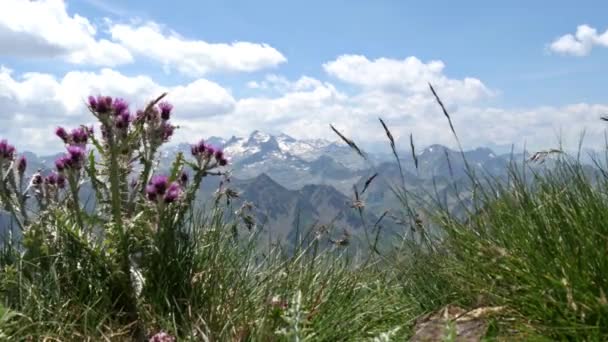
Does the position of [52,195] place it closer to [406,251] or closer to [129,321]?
[129,321]

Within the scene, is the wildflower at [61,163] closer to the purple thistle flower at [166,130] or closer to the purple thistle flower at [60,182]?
the purple thistle flower at [60,182]

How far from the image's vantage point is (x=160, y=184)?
14.4ft

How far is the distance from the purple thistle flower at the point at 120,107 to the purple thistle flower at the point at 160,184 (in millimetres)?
851

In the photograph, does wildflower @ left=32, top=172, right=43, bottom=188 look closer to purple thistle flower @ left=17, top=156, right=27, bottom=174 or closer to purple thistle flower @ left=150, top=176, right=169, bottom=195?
purple thistle flower @ left=17, top=156, right=27, bottom=174

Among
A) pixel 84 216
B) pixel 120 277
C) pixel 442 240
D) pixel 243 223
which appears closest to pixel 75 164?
pixel 84 216

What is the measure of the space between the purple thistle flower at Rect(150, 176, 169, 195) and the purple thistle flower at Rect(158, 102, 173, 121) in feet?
3.97

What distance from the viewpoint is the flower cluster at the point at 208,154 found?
18.4 feet

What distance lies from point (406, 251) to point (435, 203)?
2.12 feet

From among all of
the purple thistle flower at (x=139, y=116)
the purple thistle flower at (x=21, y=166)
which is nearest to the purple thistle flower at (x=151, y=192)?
the purple thistle flower at (x=139, y=116)

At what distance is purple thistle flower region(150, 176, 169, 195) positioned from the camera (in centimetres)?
435

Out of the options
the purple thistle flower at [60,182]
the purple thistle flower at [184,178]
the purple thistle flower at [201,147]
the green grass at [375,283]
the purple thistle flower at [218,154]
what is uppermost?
the purple thistle flower at [201,147]

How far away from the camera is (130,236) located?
4594 mm

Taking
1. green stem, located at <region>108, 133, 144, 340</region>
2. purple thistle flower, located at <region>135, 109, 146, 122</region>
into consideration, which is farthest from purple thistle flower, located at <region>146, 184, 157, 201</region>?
purple thistle flower, located at <region>135, 109, 146, 122</region>

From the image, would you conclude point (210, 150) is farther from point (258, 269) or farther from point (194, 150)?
point (258, 269)
